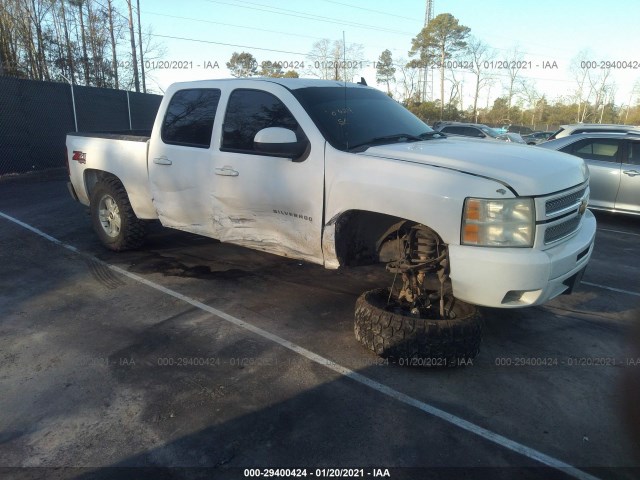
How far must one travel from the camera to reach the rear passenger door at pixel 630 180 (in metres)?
8.14

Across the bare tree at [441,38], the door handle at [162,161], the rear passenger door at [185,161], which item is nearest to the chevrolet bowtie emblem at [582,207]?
the rear passenger door at [185,161]

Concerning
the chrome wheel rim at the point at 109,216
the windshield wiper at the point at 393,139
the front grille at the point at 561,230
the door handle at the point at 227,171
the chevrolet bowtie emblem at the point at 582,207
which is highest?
the windshield wiper at the point at 393,139

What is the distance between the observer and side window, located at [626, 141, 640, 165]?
8262 millimetres

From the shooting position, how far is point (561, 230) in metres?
3.37

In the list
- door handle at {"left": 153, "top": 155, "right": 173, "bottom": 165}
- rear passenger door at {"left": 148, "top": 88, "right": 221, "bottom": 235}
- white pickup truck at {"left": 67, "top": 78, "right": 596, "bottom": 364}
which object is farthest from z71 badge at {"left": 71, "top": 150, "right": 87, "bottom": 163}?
door handle at {"left": 153, "top": 155, "right": 173, "bottom": 165}

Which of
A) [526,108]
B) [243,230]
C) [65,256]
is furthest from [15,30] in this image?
[526,108]

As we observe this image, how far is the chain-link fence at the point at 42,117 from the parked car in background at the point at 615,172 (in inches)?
448

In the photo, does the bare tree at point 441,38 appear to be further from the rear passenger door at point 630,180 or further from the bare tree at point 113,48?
the rear passenger door at point 630,180

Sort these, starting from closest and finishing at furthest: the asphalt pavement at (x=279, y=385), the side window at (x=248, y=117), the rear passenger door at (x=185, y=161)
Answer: the asphalt pavement at (x=279, y=385), the side window at (x=248, y=117), the rear passenger door at (x=185, y=161)

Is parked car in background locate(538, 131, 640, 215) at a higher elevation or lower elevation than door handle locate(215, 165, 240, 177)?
lower

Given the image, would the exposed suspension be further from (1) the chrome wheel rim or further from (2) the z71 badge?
(2) the z71 badge

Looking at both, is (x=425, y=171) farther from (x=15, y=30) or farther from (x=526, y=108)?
(x=526, y=108)

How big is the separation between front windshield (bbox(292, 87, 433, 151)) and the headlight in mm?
1210

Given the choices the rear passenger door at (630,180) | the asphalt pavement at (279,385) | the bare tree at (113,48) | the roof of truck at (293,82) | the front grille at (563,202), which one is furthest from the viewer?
the bare tree at (113,48)
